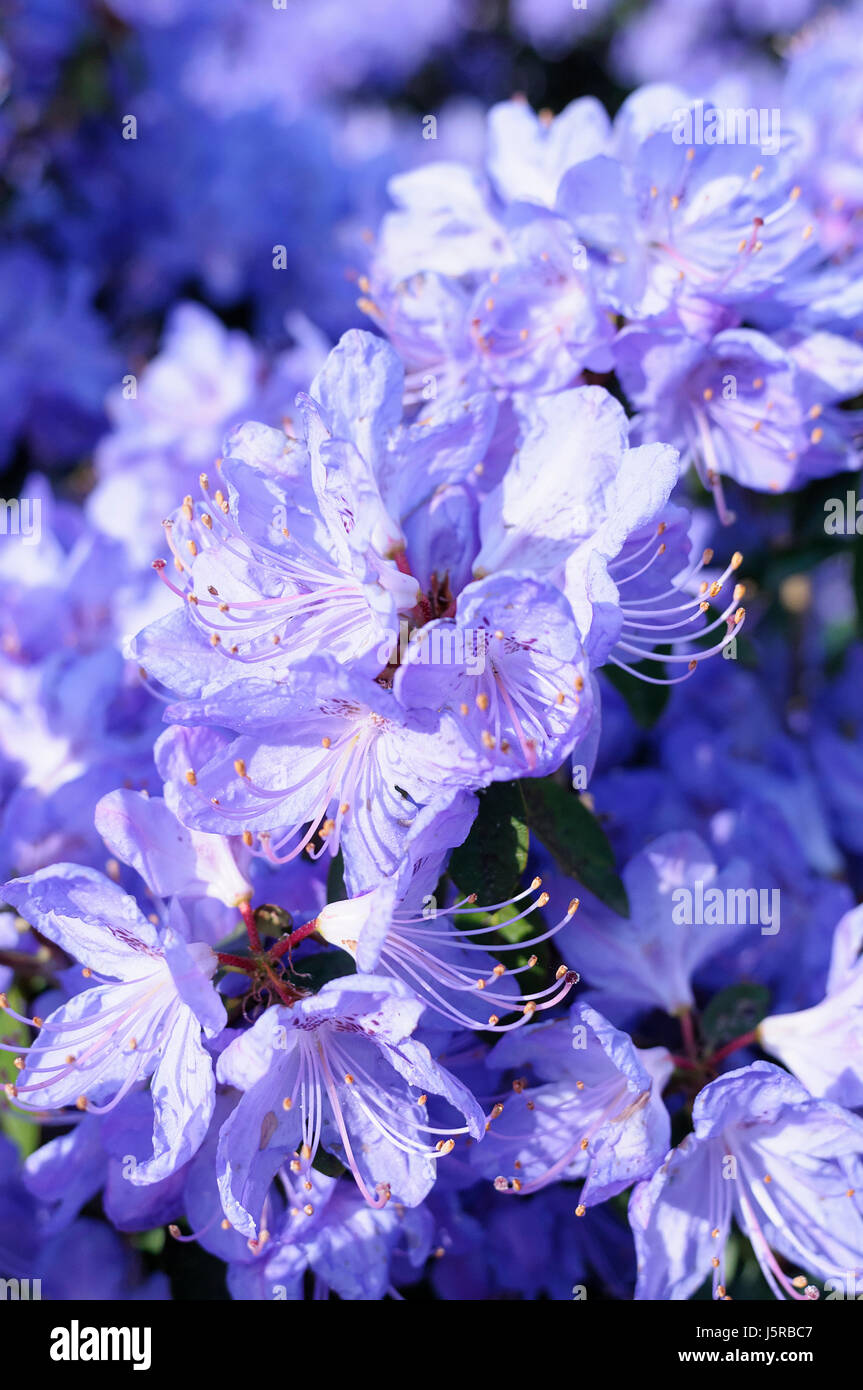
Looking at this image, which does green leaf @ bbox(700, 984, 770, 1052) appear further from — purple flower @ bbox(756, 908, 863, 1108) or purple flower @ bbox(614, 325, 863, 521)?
purple flower @ bbox(614, 325, 863, 521)

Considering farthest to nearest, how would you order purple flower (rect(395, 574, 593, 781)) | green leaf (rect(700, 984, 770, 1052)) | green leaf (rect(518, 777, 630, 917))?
green leaf (rect(700, 984, 770, 1052)), green leaf (rect(518, 777, 630, 917)), purple flower (rect(395, 574, 593, 781))

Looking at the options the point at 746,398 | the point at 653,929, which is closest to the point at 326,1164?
the point at 653,929

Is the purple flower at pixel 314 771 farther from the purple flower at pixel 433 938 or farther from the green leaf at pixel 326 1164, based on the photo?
the green leaf at pixel 326 1164

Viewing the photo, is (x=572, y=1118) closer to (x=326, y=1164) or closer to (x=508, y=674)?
(x=326, y=1164)

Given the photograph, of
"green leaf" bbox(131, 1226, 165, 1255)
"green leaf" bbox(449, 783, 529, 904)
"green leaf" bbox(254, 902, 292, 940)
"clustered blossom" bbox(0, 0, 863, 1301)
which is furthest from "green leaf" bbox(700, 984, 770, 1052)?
"green leaf" bbox(131, 1226, 165, 1255)

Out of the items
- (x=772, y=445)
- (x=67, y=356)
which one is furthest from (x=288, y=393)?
(x=772, y=445)

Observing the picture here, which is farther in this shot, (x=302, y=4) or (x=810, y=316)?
(x=302, y=4)

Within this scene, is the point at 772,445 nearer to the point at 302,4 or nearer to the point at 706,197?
the point at 706,197

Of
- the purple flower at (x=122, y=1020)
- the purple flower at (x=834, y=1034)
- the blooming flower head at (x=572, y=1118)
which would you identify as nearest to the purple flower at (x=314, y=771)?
the purple flower at (x=122, y=1020)
